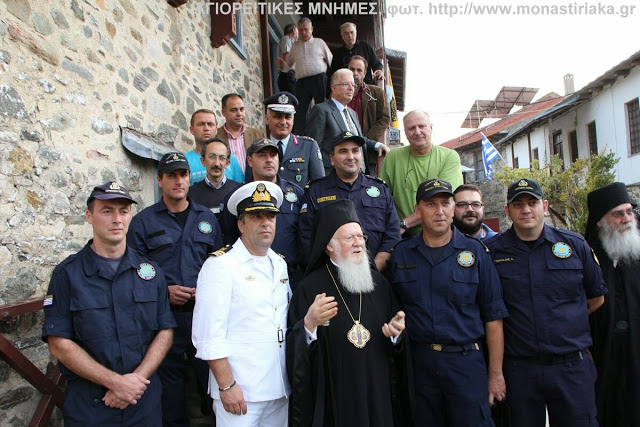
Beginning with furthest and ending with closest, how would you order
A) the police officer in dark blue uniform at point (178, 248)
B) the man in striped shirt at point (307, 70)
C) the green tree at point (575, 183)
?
the green tree at point (575, 183), the man in striped shirt at point (307, 70), the police officer in dark blue uniform at point (178, 248)

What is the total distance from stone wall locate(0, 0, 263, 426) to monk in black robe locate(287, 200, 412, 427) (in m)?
1.75

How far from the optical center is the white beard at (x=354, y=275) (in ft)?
9.72

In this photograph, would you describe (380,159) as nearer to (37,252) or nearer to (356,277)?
(356,277)

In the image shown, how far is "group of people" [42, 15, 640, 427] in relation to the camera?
260 cm

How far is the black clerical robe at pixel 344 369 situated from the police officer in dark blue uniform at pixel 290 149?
1.84 meters

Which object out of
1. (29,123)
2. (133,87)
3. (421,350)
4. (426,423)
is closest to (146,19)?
(133,87)

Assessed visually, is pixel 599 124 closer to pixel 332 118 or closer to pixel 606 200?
pixel 332 118

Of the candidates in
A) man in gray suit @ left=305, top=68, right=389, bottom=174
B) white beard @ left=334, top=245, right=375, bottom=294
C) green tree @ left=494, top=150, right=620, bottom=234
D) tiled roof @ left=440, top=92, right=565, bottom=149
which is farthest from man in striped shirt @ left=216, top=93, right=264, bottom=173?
tiled roof @ left=440, top=92, right=565, bottom=149

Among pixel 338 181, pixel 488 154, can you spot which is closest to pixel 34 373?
pixel 338 181

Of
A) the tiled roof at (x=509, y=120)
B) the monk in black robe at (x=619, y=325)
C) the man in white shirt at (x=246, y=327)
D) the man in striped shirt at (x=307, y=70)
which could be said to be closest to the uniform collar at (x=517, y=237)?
the monk in black robe at (x=619, y=325)

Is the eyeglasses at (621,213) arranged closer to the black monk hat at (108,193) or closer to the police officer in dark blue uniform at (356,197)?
the police officer in dark blue uniform at (356,197)

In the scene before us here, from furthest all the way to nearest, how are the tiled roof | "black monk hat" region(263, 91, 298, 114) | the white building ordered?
the tiled roof, the white building, "black monk hat" region(263, 91, 298, 114)

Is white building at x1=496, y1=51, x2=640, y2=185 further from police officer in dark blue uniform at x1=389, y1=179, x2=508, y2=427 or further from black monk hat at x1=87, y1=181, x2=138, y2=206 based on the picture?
black monk hat at x1=87, y1=181, x2=138, y2=206

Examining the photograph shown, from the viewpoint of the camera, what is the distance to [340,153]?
12.4ft
